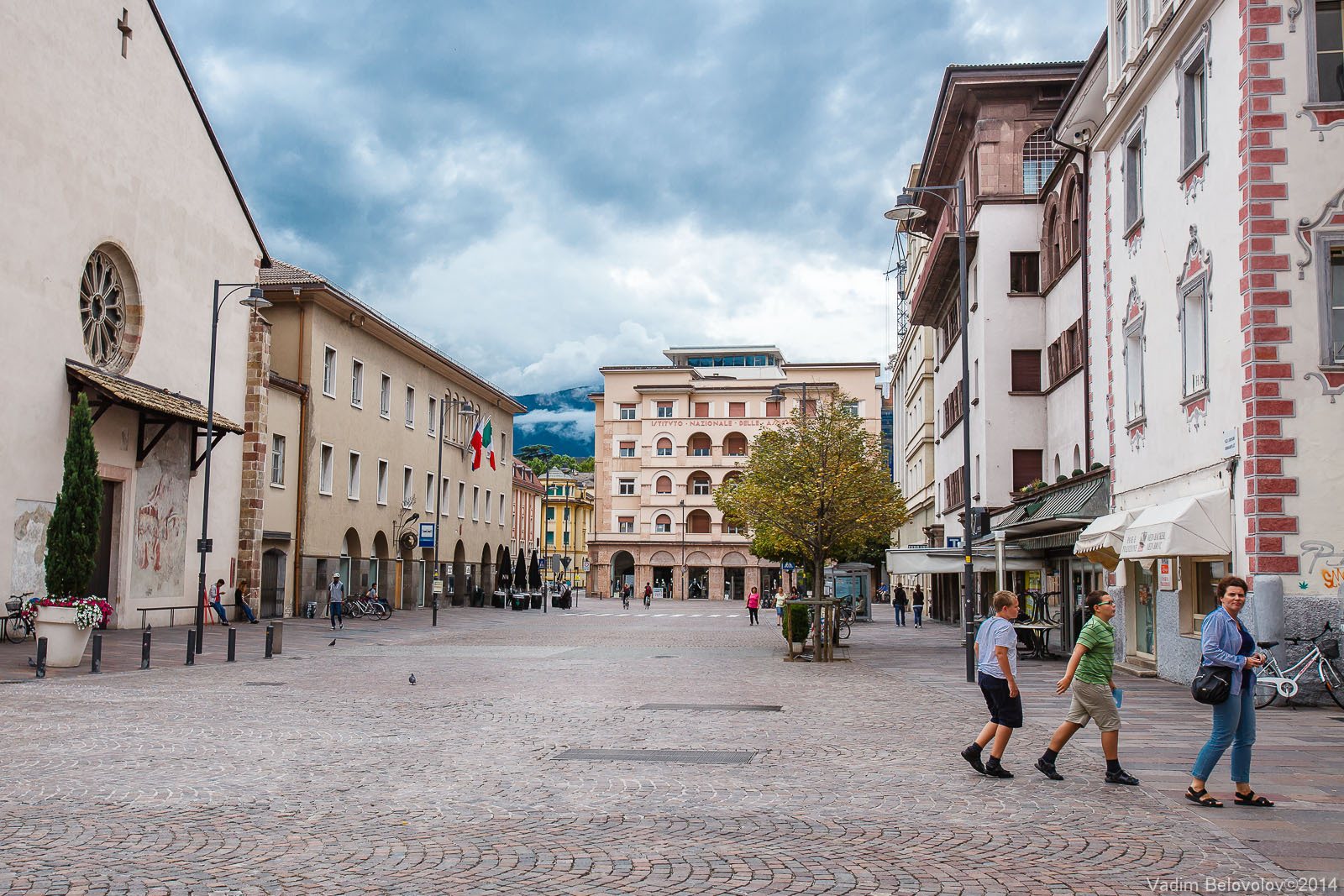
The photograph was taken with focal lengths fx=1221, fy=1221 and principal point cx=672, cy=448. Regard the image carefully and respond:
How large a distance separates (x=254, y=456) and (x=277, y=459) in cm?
375

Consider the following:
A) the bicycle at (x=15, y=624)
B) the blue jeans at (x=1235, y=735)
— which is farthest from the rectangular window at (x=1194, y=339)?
the bicycle at (x=15, y=624)

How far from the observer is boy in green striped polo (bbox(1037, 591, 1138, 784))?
967 cm

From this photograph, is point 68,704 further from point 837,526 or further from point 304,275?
point 304,275

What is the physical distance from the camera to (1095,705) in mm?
9695

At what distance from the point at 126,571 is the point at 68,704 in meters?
18.2

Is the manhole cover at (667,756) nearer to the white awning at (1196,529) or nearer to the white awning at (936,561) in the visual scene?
the white awning at (1196,529)

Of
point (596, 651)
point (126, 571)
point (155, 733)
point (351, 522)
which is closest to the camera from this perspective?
point (155, 733)

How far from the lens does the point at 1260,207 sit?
16391 mm

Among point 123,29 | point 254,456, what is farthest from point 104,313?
point 254,456

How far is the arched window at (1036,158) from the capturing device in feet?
121

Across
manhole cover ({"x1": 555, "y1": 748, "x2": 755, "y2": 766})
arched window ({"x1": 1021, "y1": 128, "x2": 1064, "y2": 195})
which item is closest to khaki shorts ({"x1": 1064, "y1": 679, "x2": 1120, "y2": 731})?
manhole cover ({"x1": 555, "y1": 748, "x2": 755, "y2": 766})

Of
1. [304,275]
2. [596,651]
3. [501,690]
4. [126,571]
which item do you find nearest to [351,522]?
[304,275]

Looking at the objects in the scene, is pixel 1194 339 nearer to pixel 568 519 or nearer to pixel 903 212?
pixel 903 212

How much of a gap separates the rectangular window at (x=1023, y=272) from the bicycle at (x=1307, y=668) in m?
21.6
